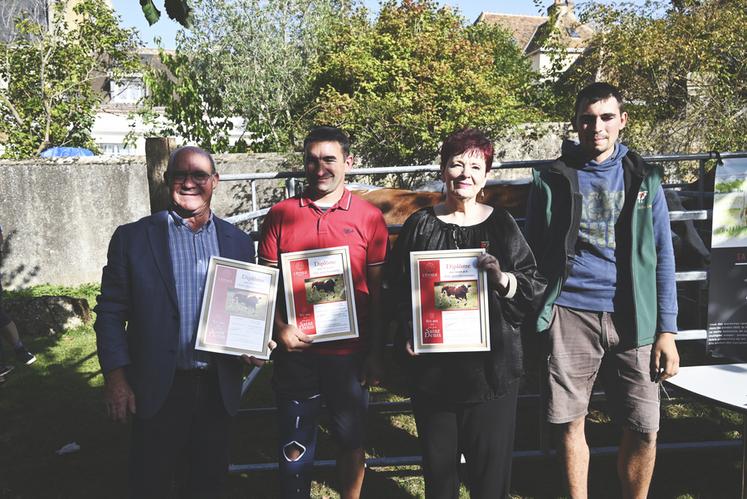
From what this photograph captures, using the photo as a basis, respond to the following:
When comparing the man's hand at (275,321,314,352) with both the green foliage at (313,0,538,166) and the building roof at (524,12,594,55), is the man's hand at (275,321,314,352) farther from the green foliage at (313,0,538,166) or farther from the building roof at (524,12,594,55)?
the building roof at (524,12,594,55)

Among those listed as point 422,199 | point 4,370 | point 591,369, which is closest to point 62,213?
point 4,370

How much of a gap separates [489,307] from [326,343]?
745mm

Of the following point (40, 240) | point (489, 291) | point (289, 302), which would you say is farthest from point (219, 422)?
point (40, 240)

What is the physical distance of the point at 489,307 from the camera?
250 cm

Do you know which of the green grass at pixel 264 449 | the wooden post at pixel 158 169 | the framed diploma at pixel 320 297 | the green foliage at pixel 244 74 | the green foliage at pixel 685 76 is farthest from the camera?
the green foliage at pixel 244 74

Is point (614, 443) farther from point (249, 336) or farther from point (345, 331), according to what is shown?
point (249, 336)

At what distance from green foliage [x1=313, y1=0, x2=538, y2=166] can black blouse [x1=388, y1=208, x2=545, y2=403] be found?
8141 mm

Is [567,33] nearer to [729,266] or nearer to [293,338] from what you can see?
[729,266]

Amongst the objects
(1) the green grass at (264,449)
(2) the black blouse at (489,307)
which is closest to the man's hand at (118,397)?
(2) the black blouse at (489,307)

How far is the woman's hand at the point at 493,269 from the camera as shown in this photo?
238 centimetres

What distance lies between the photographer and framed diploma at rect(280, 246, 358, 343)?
2645mm

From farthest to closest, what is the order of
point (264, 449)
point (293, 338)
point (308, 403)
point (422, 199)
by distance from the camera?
point (422, 199), point (264, 449), point (308, 403), point (293, 338)

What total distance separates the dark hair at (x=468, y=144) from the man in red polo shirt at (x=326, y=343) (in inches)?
19.6

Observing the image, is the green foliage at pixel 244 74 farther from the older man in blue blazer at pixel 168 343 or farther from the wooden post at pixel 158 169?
the older man in blue blazer at pixel 168 343
